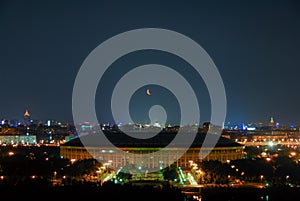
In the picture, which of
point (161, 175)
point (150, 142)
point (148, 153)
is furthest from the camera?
point (150, 142)

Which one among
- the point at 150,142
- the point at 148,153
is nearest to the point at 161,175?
the point at 148,153

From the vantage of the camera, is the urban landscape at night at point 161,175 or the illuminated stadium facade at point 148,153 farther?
the illuminated stadium facade at point 148,153

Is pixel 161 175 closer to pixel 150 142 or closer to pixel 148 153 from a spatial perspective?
pixel 148 153

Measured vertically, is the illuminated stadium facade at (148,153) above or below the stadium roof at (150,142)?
below

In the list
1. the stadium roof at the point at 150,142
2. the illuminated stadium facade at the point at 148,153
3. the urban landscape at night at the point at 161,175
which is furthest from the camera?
the stadium roof at the point at 150,142

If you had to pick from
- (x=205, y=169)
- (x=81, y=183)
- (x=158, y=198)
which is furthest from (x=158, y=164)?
(x=158, y=198)

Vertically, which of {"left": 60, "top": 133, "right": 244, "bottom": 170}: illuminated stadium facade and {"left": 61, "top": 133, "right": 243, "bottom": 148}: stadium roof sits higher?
{"left": 61, "top": 133, "right": 243, "bottom": 148}: stadium roof

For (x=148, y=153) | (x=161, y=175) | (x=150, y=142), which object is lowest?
(x=161, y=175)

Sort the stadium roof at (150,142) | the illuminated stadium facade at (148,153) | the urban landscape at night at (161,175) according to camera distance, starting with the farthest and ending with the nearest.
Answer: the stadium roof at (150,142) → the illuminated stadium facade at (148,153) → the urban landscape at night at (161,175)
